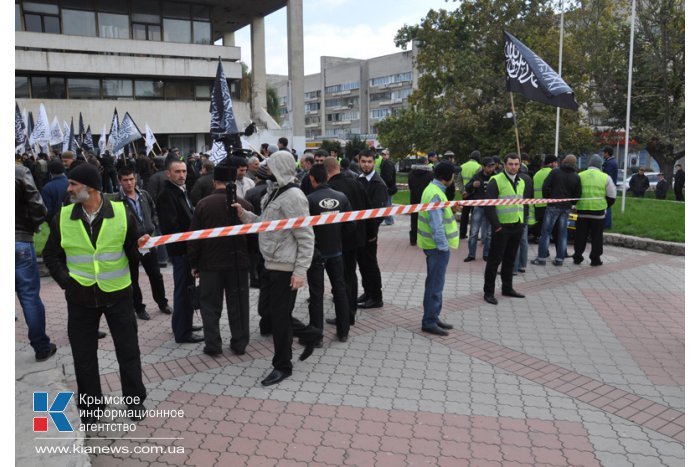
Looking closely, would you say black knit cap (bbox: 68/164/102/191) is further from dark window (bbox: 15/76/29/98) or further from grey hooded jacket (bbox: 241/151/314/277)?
dark window (bbox: 15/76/29/98)

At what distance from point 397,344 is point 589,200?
5.62 metres

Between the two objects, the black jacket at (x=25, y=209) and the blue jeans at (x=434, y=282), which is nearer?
the black jacket at (x=25, y=209)

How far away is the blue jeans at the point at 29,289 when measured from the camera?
18.2 ft

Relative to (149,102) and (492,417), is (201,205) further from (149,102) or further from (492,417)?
(149,102)

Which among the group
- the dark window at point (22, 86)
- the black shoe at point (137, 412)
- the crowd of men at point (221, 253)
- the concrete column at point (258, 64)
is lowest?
the black shoe at point (137, 412)

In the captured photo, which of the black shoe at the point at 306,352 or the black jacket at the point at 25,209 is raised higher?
the black jacket at the point at 25,209

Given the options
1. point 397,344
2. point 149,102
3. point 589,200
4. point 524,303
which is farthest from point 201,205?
point 149,102

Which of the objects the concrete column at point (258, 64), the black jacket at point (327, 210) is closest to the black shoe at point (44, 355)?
the black jacket at point (327, 210)

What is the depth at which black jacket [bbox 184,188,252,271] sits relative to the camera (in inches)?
222

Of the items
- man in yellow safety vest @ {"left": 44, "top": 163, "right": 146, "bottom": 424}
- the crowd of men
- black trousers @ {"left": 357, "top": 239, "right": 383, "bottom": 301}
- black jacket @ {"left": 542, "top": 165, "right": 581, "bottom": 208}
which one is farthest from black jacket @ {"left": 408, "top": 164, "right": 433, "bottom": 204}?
man in yellow safety vest @ {"left": 44, "top": 163, "right": 146, "bottom": 424}

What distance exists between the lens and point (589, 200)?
9945 mm

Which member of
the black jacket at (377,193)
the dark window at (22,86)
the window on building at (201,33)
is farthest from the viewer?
the window on building at (201,33)

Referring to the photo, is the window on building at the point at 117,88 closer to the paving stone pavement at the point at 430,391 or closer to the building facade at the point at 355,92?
the paving stone pavement at the point at 430,391

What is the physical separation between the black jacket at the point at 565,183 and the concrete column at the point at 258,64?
3140cm
